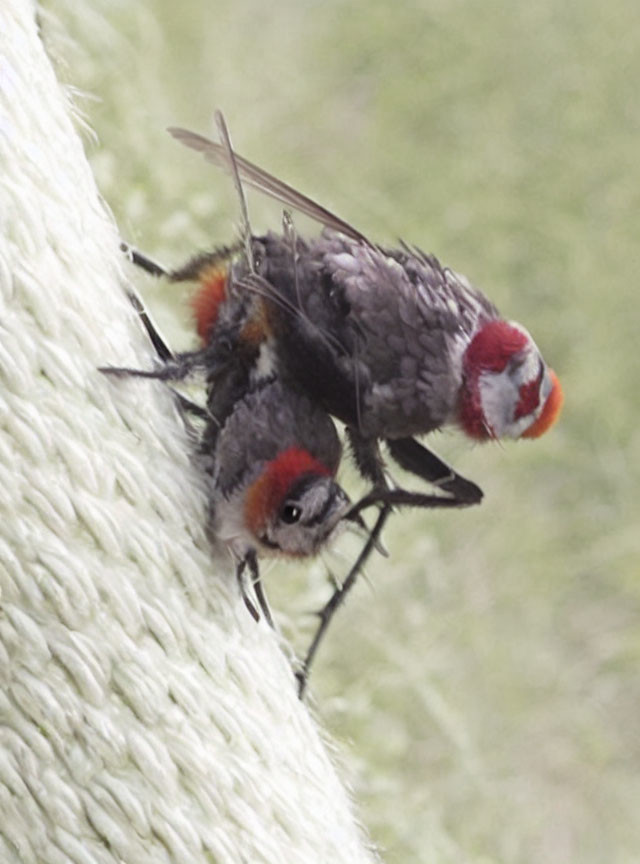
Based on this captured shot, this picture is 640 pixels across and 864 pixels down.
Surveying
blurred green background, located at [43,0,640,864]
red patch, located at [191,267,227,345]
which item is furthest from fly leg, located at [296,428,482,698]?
blurred green background, located at [43,0,640,864]

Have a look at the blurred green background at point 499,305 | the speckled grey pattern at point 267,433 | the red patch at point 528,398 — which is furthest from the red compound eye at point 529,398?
the blurred green background at point 499,305

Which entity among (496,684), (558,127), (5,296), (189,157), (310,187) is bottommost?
(5,296)

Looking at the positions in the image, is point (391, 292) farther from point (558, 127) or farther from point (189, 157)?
point (558, 127)

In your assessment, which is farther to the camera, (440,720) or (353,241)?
(440,720)

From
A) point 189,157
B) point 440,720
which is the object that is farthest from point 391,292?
point 440,720

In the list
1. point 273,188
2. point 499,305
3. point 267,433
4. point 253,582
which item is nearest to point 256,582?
point 253,582

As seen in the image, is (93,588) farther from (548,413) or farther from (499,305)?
(499,305)

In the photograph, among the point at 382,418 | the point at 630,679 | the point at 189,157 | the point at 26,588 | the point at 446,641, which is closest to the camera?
the point at 26,588
